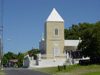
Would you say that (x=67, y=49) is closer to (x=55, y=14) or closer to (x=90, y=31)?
(x=55, y=14)

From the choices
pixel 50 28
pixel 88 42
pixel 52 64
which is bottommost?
pixel 52 64

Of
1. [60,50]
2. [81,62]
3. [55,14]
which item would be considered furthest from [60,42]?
[81,62]

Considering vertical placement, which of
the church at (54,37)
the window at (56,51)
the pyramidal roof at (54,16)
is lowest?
the window at (56,51)

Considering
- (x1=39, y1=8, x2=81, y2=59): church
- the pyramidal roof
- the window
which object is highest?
the pyramidal roof

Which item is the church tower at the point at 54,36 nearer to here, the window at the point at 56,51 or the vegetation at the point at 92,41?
the window at the point at 56,51

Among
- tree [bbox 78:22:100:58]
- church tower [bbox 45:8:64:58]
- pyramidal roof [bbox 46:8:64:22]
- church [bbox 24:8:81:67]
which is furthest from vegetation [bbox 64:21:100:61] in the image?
pyramidal roof [bbox 46:8:64:22]

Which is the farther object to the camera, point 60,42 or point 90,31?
point 60,42

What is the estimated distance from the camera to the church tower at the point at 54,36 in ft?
228

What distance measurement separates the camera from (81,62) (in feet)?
171

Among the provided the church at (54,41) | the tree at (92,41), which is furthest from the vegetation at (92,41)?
the church at (54,41)

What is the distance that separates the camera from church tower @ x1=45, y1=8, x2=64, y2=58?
69.4 m

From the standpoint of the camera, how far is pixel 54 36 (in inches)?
2763

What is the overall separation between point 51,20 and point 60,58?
9796 mm

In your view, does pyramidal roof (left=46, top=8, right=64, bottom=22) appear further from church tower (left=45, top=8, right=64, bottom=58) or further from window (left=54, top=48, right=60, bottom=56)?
window (left=54, top=48, right=60, bottom=56)
